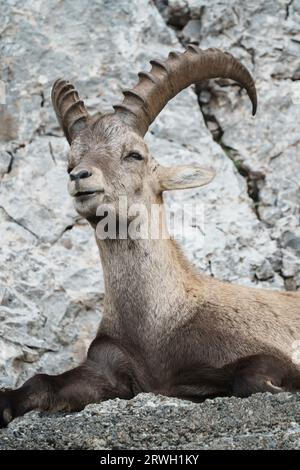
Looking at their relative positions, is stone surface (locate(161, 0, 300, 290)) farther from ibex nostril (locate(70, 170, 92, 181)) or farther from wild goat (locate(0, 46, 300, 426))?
ibex nostril (locate(70, 170, 92, 181))

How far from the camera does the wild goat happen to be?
9.38 metres

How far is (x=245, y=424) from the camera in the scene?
7488mm

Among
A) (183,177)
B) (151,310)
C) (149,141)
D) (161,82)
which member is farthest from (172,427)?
(149,141)

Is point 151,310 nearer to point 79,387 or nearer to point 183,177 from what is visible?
point 79,387

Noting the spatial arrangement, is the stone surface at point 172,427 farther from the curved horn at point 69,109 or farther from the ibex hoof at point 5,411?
the curved horn at point 69,109

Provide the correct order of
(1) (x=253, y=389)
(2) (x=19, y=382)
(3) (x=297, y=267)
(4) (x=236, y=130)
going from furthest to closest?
(4) (x=236, y=130) → (3) (x=297, y=267) → (2) (x=19, y=382) → (1) (x=253, y=389)

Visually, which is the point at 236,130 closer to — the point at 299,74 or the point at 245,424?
the point at 299,74

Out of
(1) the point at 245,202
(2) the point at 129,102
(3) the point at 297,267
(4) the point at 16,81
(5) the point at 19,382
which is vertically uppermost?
(4) the point at 16,81

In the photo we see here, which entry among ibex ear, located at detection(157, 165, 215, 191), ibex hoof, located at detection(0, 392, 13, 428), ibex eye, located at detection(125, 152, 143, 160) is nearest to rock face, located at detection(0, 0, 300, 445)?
ibex ear, located at detection(157, 165, 215, 191)

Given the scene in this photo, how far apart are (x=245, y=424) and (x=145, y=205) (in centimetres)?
319

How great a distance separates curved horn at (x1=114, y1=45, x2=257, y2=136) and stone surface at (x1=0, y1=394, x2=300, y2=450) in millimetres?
3213

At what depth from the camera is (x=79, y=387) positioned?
9.55 meters

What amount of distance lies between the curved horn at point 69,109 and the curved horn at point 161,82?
460mm
